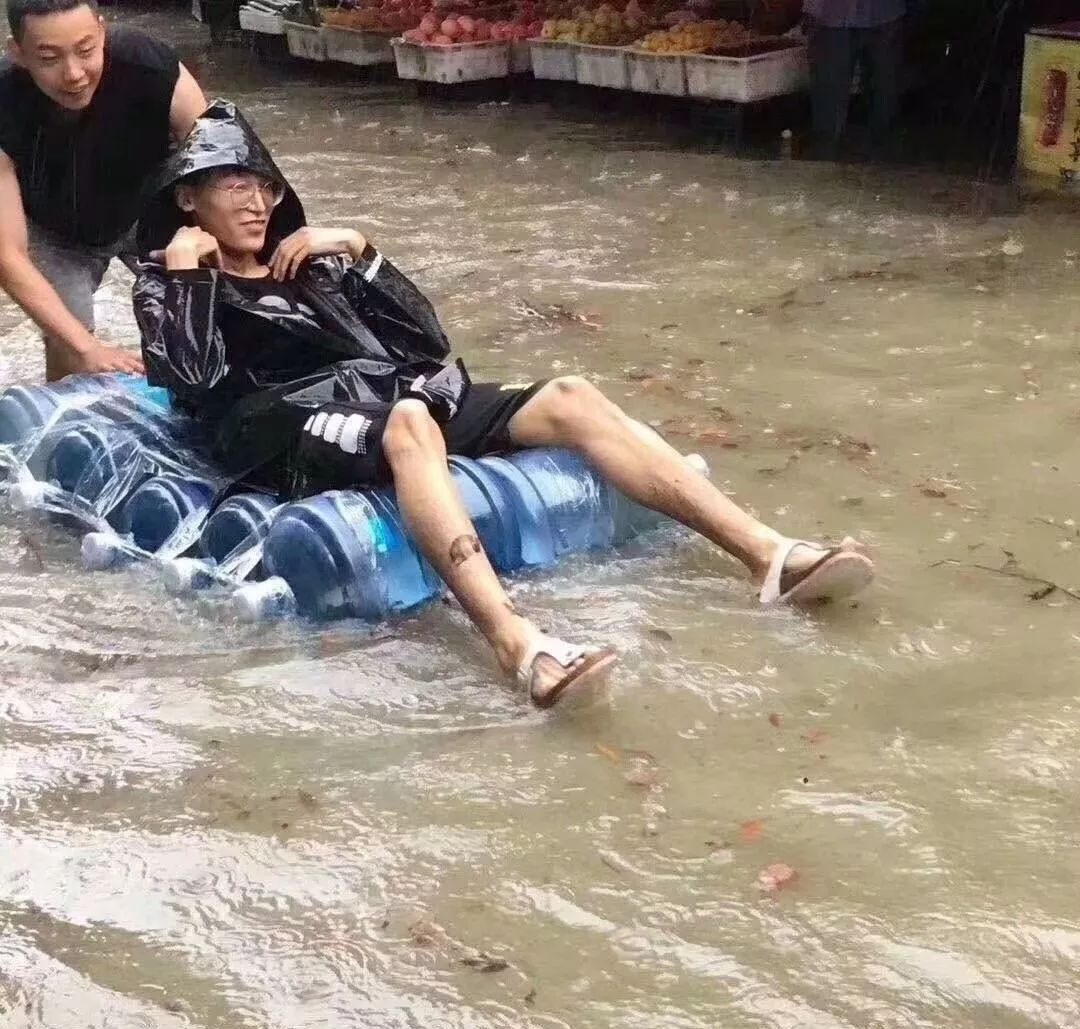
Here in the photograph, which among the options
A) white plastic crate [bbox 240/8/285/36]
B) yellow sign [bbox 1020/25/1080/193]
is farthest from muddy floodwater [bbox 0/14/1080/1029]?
white plastic crate [bbox 240/8/285/36]

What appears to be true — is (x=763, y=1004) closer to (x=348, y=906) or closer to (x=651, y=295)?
(x=348, y=906)

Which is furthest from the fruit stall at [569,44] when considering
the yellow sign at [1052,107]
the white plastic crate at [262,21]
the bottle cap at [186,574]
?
the bottle cap at [186,574]

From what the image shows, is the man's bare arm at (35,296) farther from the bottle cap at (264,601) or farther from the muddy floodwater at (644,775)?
the bottle cap at (264,601)

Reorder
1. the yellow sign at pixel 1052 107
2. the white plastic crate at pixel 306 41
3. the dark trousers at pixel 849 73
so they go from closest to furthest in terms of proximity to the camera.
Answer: the yellow sign at pixel 1052 107, the dark trousers at pixel 849 73, the white plastic crate at pixel 306 41

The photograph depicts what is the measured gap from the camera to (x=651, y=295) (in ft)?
22.2

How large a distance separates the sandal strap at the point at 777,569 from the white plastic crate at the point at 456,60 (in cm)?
823

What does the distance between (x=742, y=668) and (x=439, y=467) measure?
89cm

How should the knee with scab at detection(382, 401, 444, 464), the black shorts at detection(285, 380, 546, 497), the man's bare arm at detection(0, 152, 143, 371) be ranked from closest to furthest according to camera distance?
the knee with scab at detection(382, 401, 444, 464) < the black shorts at detection(285, 380, 546, 497) < the man's bare arm at detection(0, 152, 143, 371)

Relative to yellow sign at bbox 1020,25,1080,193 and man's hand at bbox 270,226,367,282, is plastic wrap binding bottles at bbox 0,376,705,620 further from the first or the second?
yellow sign at bbox 1020,25,1080,193

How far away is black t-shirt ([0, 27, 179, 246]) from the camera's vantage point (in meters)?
4.60

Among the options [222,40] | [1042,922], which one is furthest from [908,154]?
[222,40]

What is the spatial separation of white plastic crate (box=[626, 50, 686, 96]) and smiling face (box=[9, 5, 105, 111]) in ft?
18.6

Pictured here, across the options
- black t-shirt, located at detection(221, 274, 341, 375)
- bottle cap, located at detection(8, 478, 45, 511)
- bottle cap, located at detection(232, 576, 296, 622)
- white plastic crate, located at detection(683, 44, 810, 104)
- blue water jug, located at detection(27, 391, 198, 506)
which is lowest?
bottle cap, located at detection(232, 576, 296, 622)

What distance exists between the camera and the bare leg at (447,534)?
3.41 m
